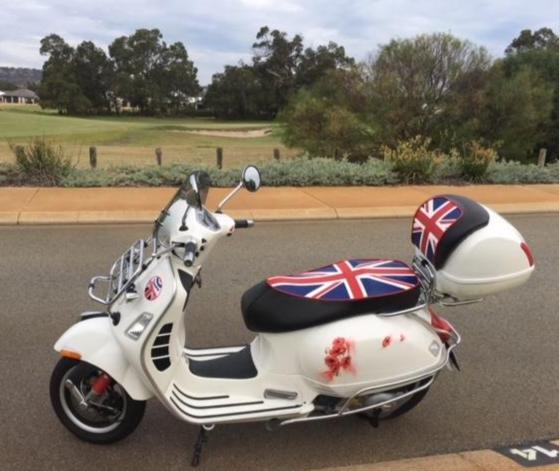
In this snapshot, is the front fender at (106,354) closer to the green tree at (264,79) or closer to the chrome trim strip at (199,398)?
the chrome trim strip at (199,398)

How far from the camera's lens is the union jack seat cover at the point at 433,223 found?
117 inches

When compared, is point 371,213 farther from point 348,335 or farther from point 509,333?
point 348,335

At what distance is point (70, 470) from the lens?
119 inches

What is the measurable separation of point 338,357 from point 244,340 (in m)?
1.70

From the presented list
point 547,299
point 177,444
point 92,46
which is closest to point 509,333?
point 547,299

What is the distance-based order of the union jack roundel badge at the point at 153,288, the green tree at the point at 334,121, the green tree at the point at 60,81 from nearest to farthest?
the union jack roundel badge at the point at 153,288 < the green tree at the point at 334,121 < the green tree at the point at 60,81

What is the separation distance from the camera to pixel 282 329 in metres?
2.96

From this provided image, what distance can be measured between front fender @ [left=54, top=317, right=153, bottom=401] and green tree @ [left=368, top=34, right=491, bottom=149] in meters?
18.0

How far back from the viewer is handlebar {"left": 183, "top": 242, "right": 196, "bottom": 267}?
2.70 metres

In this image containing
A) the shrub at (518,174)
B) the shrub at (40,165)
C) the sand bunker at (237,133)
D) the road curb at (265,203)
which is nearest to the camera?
the road curb at (265,203)

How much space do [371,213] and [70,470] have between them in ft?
21.3

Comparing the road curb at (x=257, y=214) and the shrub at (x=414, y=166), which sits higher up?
the shrub at (x=414, y=166)

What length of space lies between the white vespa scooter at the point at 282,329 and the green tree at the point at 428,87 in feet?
57.6

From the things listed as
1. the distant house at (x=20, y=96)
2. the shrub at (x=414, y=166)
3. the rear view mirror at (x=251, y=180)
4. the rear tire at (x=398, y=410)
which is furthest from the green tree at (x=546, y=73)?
the distant house at (x=20, y=96)
